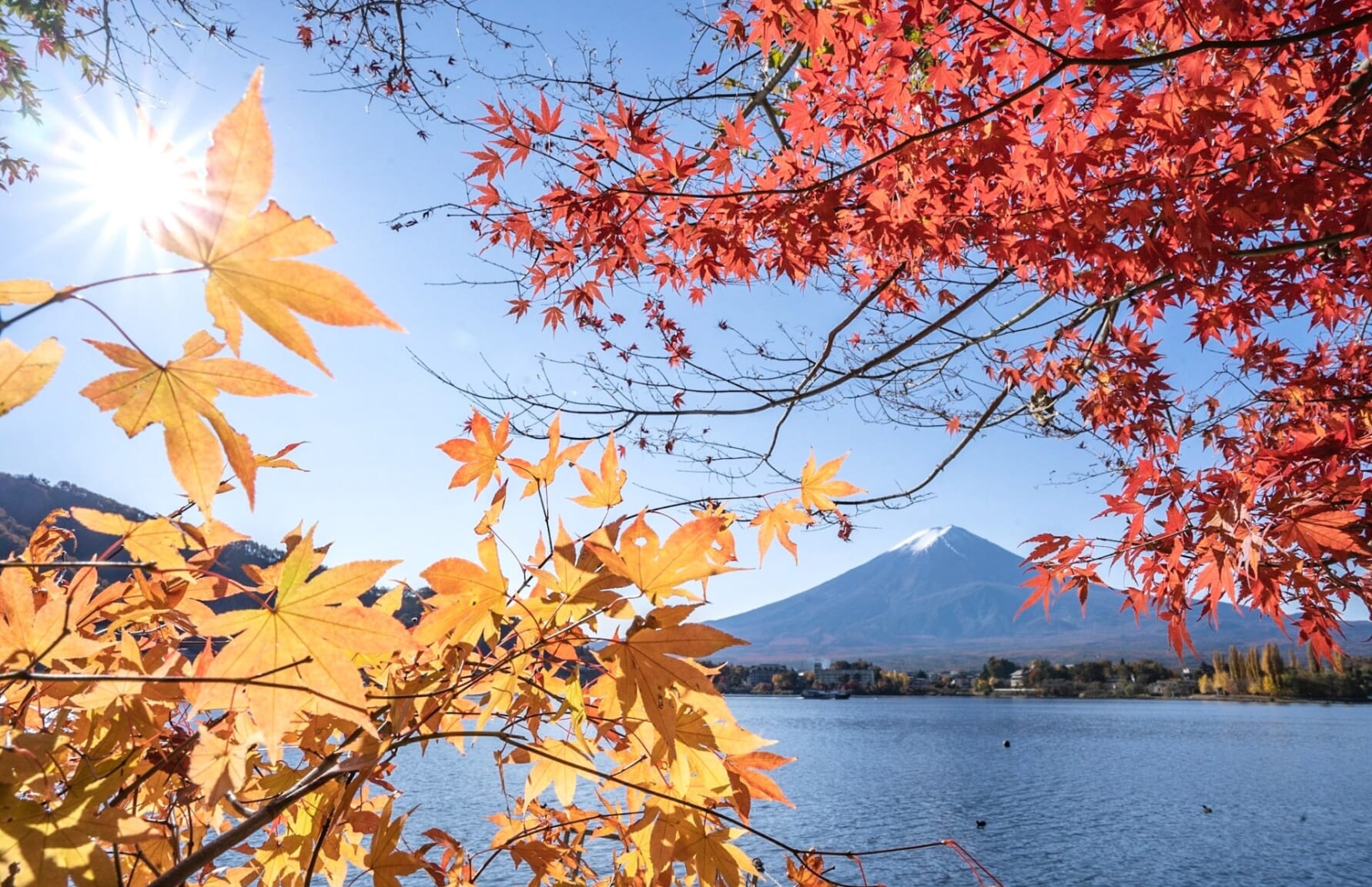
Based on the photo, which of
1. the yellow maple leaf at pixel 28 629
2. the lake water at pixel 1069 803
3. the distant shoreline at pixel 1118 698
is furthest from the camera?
the distant shoreline at pixel 1118 698

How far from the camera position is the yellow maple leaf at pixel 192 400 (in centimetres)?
50

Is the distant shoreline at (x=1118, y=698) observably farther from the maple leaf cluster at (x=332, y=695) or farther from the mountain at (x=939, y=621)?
the maple leaf cluster at (x=332, y=695)

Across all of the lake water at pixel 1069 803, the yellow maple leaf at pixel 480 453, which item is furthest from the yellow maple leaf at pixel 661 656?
the lake water at pixel 1069 803

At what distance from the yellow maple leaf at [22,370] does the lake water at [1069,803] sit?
610 cm

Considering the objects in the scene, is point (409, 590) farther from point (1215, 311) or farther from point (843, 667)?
point (843, 667)

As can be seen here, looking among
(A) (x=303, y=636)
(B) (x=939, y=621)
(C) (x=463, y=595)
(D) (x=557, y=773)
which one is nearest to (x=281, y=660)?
(A) (x=303, y=636)

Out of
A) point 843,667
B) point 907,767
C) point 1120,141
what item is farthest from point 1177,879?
point 843,667

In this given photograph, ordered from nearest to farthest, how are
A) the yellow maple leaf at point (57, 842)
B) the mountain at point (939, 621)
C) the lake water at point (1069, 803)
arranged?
1. the yellow maple leaf at point (57, 842)
2. the lake water at point (1069, 803)
3. the mountain at point (939, 621)

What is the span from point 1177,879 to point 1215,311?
19106 millimetres

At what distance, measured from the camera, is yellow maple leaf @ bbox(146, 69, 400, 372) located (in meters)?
0.42

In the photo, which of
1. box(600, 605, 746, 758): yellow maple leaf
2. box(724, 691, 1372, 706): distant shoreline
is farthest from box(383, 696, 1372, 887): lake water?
box(724, 691, 1372, 706): distant shoreline

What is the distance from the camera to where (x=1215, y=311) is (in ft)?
12.4

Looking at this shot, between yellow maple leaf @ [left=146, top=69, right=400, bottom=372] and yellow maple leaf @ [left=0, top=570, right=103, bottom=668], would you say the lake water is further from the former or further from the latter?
yellow maple leaf @ [left=146, top=69, right=400, bottom=372]

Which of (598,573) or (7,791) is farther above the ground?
(598,573)
